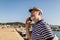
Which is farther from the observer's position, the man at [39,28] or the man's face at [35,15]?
the man's face at [35,15]

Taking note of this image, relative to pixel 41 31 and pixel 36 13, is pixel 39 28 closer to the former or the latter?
pixel 41 31

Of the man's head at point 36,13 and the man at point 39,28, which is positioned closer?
the man at point 39,28

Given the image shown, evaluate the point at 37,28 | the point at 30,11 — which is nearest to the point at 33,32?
the point at 37,28

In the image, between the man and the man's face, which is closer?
the man

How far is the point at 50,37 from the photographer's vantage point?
11.9 feet

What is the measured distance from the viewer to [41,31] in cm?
369

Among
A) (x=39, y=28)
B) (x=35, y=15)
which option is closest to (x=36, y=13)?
(x=35, y=15)

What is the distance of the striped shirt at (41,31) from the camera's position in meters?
3.65

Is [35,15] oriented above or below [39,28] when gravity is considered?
above

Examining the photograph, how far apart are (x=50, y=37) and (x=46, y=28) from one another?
155 millimetres

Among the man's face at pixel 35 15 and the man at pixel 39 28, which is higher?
the man's face at pixel 35 15

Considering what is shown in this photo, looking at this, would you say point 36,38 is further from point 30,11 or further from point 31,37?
point 30,11

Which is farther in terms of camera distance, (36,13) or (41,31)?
(36,13)

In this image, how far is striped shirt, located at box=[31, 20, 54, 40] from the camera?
3.65 m
